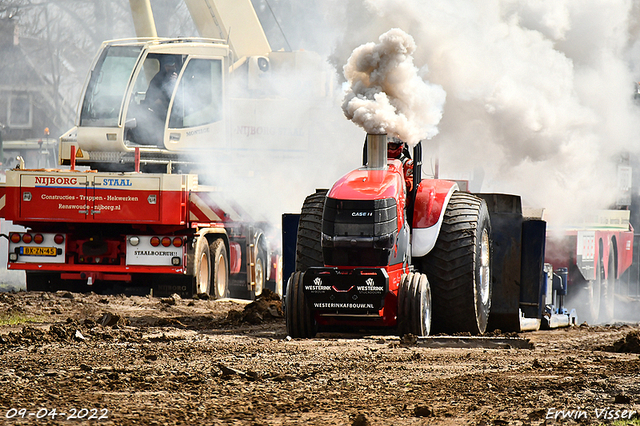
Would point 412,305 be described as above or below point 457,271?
below

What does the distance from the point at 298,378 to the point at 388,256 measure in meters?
2.20

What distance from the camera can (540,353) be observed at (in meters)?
8.18

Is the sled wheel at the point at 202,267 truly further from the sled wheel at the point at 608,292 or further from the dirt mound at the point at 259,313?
the sled wheel at the point at 608,292

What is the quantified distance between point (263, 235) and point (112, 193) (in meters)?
3.57

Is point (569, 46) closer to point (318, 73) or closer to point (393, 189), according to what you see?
point (318, 73)

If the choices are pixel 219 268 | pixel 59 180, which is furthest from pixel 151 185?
pixel 219 268

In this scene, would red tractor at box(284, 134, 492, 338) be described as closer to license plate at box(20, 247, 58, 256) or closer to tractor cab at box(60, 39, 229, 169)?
license plate at box(20, 247, 58, 256)

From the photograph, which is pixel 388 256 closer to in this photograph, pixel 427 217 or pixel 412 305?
pixel 412 305

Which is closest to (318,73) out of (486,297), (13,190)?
(13,190)

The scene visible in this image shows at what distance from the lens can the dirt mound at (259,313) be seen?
10883mm

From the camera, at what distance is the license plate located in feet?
45.3

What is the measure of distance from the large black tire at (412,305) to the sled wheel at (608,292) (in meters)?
10.0

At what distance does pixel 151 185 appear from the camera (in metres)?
13.5

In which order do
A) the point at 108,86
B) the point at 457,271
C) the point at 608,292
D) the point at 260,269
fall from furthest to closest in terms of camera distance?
the point at 608,292 < the point at 260,269 < the point at 108,86 < the point at 457,271
